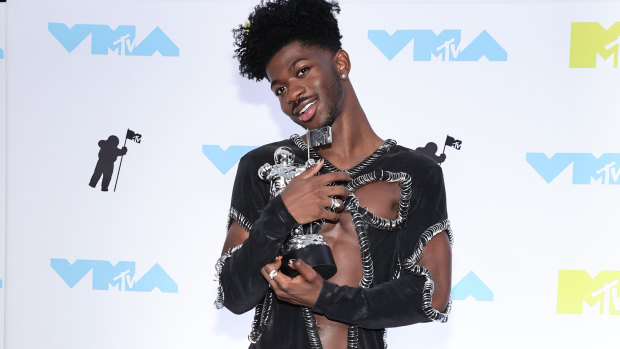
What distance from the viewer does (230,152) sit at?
2707mm

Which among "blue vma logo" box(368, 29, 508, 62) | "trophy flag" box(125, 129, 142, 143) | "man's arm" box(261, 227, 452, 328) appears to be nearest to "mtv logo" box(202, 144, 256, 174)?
"trophy flag" box(125, 129, 142, 143)

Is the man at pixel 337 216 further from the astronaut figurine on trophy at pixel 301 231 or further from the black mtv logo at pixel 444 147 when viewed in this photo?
the black mtv logo at pixel 444 147

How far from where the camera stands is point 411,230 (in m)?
1.58

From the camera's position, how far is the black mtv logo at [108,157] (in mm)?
2762

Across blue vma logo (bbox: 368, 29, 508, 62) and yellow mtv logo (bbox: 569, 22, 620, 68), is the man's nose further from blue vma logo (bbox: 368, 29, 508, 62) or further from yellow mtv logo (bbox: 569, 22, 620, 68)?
yellow mtv logo (bbox: 569, 22, 620, 68)

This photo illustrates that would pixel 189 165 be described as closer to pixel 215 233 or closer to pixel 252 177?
pixel 215 233

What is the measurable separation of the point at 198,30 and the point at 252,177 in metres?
1.28

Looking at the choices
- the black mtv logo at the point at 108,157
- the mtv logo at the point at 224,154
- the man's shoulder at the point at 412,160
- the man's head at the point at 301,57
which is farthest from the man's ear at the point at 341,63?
the black mtv logo at the point at 108,157

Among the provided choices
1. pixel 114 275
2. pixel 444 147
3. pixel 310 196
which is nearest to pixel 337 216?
pixel 310 196

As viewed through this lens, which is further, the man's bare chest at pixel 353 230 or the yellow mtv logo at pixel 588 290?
the yellow mtv logo at pixel 588 290

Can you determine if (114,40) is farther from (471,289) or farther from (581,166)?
(581,166)

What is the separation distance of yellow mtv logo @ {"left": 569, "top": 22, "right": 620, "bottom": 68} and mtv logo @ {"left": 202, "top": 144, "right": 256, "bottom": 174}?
1405 millimetres

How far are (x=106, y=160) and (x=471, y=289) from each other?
1.67 m

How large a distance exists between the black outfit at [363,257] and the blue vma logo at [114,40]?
126 cm
